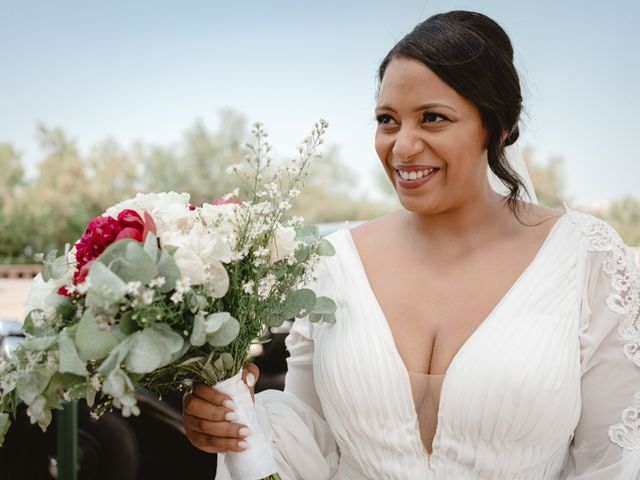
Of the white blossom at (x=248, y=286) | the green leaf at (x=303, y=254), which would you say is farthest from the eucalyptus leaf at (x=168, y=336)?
the green leaf at (x=303, y=254)

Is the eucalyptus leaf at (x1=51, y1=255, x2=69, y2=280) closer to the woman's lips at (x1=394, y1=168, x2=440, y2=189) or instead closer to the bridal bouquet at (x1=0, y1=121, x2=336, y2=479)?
the bridal bouquet at (x1=0, y1=121, x2=336, y2=479)

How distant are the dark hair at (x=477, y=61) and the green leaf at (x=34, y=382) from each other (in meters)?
1.42

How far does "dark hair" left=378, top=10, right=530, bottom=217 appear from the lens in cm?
204

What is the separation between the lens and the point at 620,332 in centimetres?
189

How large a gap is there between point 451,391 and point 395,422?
0.73 feet

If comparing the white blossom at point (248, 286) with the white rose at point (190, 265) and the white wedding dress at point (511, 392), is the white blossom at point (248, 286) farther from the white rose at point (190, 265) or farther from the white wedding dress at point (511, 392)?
the white wedding dress at point (511, 392)

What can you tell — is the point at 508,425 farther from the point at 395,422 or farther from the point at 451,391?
the point at 395,422

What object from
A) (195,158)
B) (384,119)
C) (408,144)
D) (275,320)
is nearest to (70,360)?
(275,320)

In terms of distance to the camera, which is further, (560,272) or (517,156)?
(517,156)

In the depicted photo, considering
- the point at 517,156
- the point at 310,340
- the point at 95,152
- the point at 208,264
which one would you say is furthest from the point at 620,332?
the point at 95,152

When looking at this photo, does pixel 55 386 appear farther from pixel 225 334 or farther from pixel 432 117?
pixel 432 117

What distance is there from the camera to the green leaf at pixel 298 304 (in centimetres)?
171

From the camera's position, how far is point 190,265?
4.65 feet

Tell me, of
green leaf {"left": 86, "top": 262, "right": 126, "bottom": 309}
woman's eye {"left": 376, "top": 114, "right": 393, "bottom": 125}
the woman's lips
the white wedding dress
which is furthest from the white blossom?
woman's eye {"left": 376, "top": 114, "right": 393, "bottom": 125}
